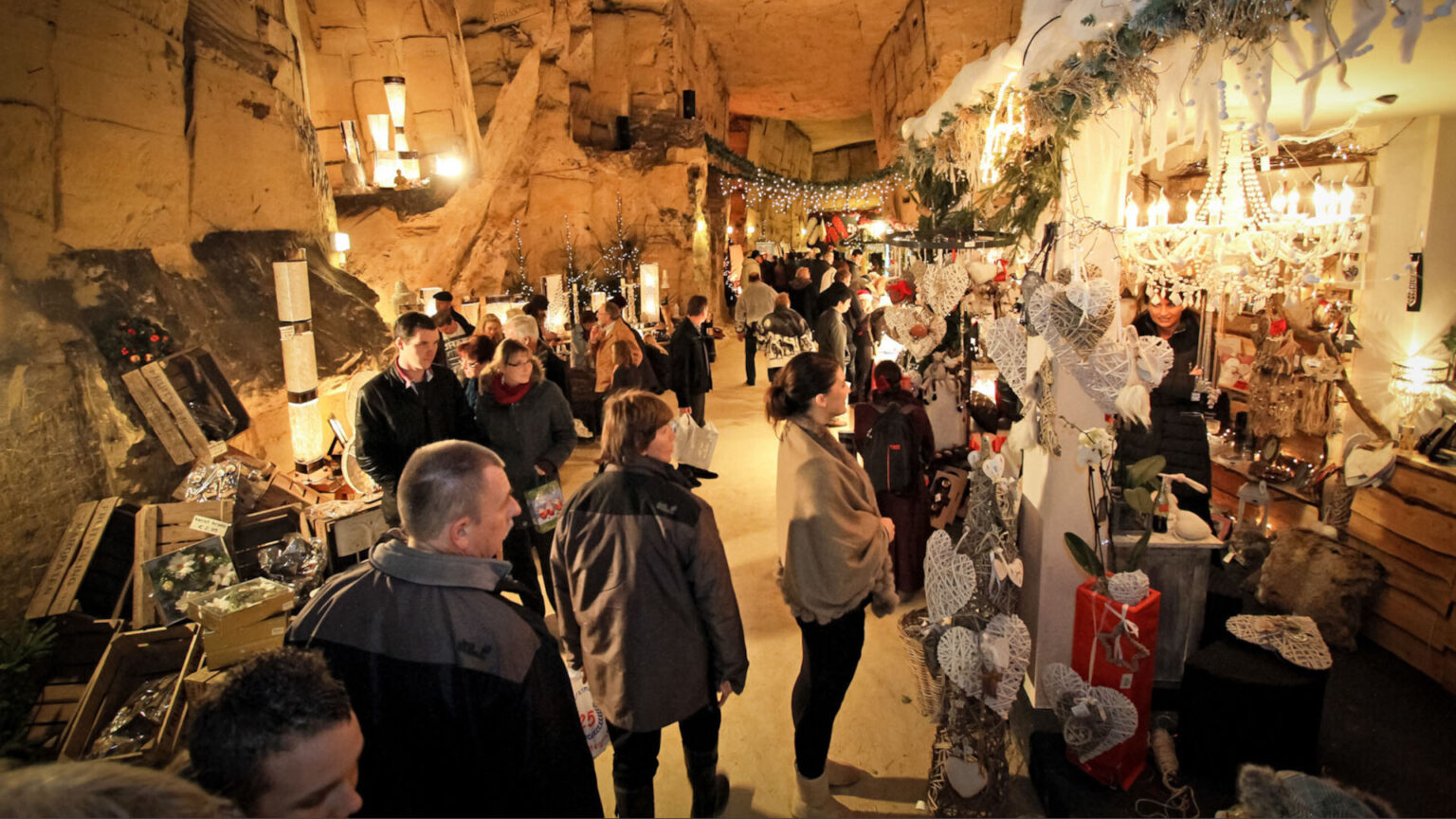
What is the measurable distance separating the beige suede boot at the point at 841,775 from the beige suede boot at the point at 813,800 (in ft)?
0.37

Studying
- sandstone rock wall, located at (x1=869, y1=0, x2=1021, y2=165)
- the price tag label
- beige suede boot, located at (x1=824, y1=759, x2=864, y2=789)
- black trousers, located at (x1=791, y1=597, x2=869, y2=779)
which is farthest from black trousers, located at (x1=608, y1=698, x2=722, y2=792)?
sandstone rock wall, located at (x1=869, y1=0, x2=1021, y2=165)

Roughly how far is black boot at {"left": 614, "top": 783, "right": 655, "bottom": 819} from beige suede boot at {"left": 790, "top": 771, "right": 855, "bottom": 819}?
66 centimetres

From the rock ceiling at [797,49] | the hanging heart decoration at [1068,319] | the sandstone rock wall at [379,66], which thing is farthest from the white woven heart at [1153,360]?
the rock ceiling at [797,49]

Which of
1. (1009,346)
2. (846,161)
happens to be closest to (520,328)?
(1009,346)

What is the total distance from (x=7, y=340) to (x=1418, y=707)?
6.97 metres

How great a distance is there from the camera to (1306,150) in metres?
5.51

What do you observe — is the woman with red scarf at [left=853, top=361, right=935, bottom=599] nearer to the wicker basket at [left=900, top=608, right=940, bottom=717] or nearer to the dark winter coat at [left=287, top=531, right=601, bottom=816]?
the wicker basket at [left=900, top=608, right=940, bottom=717]

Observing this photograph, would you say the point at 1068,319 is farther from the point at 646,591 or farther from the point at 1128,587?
the point at 646,591

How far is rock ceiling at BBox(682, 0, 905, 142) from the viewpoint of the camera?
12.5 m

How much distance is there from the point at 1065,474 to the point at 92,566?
452 centimetres

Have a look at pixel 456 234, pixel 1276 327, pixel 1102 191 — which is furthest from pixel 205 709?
pixel 456 234

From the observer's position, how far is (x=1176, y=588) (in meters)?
3.24

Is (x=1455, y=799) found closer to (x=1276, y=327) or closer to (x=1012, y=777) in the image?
(x=1012, y=777)

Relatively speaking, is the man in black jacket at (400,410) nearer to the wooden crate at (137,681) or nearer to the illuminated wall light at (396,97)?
the wooden crate at (137,681)
